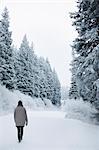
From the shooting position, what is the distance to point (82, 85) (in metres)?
22.5

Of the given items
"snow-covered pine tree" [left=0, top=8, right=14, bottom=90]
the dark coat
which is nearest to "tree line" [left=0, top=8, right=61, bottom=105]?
"snow-covered pine tree" [left=0, top=8, right=14, bottom=90]

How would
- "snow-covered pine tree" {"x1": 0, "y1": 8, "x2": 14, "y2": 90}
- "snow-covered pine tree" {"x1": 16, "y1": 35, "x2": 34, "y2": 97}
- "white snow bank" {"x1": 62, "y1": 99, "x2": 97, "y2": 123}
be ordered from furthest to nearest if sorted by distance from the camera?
1. "snow-covered pine tree" {"x1": 16, "y1": 35, "x2": 34, "y2": 97}
2. "snow-covered pine tree" {"x1": 0, "y1": 8, "x2": 14, "y2": 90}
3. "white snow bank" {"x1": 62, "y1": 99, "x2": 97, "y2": 123}

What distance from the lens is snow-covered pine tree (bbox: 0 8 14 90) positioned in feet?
148

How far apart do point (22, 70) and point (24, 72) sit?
1.83 ft

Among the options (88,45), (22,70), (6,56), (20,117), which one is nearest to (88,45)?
(88,45)

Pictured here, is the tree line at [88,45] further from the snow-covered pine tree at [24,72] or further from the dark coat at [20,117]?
the snow-covered pine tree at [24,72]

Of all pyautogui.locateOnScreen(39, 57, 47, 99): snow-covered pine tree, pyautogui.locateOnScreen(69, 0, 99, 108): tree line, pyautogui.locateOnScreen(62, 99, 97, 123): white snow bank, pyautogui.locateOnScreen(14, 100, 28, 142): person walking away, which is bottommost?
pyautogui.locateOnScreen(14, 100, 28, 142): person walking away

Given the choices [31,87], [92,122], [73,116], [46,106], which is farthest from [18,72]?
[92,122]

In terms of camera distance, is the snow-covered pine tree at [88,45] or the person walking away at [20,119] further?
the snow-covered pine tree at [88,45]

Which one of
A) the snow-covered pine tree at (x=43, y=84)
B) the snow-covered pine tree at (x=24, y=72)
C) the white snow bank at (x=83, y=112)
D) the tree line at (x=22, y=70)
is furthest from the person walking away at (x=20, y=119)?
the snow-covered pine tree at (x=43, y=84)

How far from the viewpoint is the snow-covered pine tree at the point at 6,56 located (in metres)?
45.0

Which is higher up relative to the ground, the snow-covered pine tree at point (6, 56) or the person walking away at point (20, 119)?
the snow-covered pine tree at point (6, 56)

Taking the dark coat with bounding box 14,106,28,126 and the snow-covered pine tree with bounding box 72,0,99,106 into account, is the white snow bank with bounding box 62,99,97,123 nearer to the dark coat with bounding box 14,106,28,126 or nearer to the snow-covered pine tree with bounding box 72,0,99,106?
the snow-covered pine tree with bounding box 72,0,99,106

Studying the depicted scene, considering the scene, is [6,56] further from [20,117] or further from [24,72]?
[20,117]
